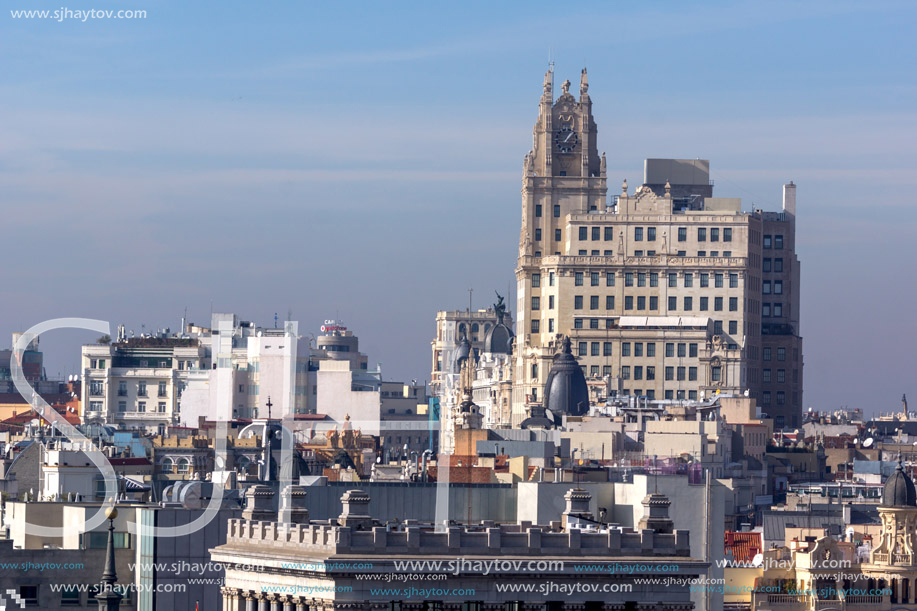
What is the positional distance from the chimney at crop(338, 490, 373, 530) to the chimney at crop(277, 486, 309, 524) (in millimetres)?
2869

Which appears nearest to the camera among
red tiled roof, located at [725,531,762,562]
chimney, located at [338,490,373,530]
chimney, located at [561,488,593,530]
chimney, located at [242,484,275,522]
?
chimney, located at [338,490,373,530]

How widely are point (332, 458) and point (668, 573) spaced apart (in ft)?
398

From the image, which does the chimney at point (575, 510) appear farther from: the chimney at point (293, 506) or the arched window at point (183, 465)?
the arched window at point (183, 465)

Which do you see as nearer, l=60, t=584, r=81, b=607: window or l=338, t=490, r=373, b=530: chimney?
l=338, t=490, r=373, b=530: chimney

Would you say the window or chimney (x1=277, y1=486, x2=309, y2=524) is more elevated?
chimney (x1=277, y1=486, x2=309, y2=524)

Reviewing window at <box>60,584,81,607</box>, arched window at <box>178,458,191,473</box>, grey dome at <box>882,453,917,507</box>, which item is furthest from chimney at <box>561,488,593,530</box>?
arched window at <box>178,458,191,473</box>

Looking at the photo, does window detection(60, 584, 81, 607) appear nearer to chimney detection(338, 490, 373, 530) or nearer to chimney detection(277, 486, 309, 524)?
chimney detection(277, 486, 309, 524)

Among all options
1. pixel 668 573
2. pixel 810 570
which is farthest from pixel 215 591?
pixel 810 570

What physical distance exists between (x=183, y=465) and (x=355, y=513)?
4746 inches

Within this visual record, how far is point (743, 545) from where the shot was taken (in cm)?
12975

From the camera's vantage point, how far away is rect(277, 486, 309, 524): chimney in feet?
257

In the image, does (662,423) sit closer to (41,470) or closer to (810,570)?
(41,470)

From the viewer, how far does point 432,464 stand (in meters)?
152

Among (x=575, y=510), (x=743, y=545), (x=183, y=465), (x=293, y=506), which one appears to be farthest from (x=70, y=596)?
(x=183, y=465)
